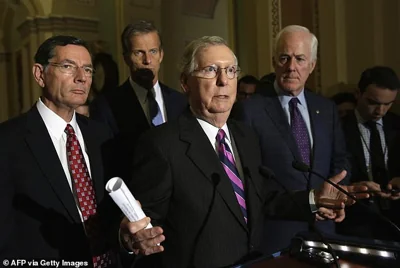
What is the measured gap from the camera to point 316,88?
4.40m

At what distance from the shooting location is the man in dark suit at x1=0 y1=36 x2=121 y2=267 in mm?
1766

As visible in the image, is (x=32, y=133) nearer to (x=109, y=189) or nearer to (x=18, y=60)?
(x=109, y=189)

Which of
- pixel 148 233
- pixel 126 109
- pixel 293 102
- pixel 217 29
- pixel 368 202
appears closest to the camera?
pixel 148 233

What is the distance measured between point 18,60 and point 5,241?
8.03 metres

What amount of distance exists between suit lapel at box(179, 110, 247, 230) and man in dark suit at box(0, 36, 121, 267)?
0.31 metres

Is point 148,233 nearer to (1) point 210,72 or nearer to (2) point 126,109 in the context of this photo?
(1) point 210,72

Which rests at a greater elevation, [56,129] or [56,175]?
[56,129]

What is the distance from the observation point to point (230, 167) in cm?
182

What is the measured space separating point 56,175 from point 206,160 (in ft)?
1.35

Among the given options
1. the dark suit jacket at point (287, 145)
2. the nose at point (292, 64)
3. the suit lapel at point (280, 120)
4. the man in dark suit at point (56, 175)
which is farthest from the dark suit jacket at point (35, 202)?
the nose at point (292, 64)

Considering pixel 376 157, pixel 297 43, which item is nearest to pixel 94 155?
pixel 297 43

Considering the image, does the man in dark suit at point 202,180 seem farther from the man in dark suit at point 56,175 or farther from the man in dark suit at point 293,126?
the man in dark suit at point 293,126

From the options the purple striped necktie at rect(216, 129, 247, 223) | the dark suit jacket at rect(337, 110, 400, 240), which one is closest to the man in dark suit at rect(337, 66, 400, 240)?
the dark suit jacket at rect(337, 110, 400, 240)

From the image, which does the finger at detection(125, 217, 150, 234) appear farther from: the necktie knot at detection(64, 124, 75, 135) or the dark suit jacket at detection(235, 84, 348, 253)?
the dark suit jacket at detection(235, 84, 348, 253)
